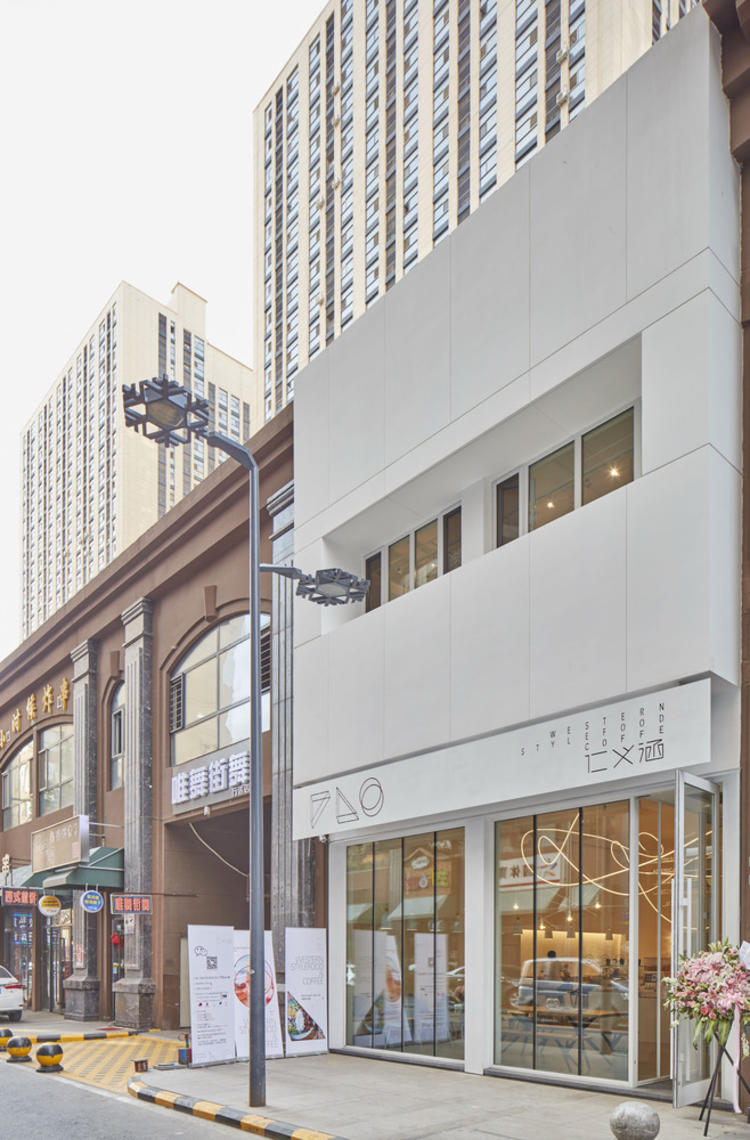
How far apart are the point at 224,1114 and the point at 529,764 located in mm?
5655

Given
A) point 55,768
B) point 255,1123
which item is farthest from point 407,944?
point 55,768

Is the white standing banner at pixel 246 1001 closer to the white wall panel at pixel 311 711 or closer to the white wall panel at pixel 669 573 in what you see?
the white wall panel at pixel 311 711

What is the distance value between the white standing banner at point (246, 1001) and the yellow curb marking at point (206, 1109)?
3.03 metres

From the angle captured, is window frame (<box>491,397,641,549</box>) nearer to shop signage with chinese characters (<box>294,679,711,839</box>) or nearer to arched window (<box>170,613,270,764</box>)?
shop signage with chinese characters (<box>294,679,711,839</box>)

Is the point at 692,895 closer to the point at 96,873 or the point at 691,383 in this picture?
the point at 691,383

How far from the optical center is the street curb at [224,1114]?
11617 mm

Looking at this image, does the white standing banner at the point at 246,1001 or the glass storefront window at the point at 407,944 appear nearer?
the glass storefront window at the point at 407,944

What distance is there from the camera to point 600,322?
14.2 metres

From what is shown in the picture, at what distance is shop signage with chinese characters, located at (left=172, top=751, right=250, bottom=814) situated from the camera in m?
22.9

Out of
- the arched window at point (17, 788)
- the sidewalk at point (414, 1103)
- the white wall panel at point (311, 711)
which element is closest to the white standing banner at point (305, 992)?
the sidewalk at point (414, 1103)

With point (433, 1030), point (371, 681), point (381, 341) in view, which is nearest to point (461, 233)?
point (381, 341)

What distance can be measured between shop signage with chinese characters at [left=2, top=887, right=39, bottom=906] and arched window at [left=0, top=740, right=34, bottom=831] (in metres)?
7.53

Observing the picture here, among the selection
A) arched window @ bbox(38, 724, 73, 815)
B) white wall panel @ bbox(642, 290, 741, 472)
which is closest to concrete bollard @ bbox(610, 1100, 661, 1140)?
white wall panel @ bbox(642, 290, 741, 472)

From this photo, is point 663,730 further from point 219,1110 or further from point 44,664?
point 44,664
